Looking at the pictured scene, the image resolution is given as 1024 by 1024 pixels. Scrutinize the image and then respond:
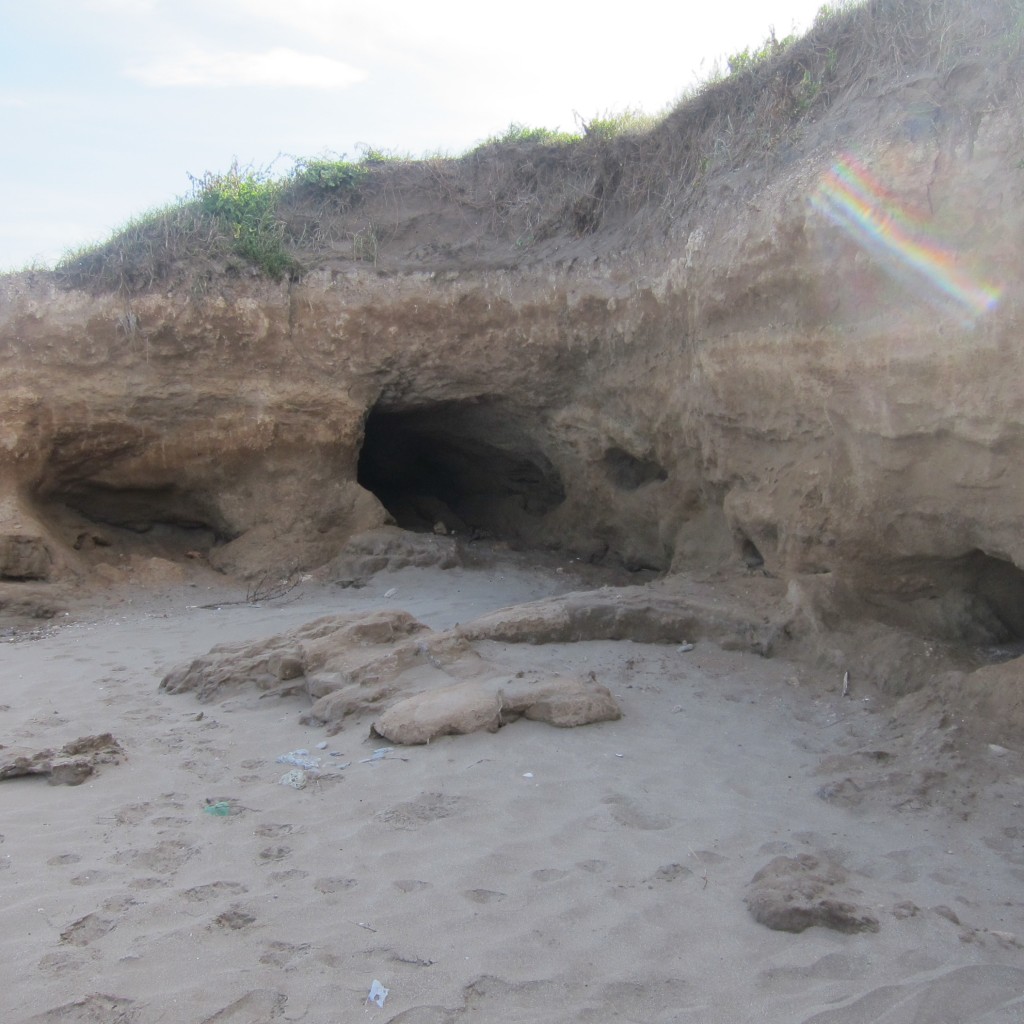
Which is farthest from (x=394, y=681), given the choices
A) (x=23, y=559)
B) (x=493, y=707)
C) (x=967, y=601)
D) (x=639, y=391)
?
(x=23, y=559)

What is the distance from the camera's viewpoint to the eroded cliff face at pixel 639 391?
173 inches

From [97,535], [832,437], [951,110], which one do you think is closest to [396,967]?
[832,437]

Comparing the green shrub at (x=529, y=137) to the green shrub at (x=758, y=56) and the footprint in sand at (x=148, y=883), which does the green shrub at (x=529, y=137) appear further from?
the footprint in sand at (x=148, y=883)

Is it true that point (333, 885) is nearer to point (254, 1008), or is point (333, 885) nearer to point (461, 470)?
point (254, 1008)

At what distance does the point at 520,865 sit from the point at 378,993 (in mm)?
742

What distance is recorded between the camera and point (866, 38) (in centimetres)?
555

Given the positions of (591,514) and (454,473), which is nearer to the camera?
(591,514)

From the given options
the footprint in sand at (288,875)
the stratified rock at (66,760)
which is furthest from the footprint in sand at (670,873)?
the stratified rock at (66,760)

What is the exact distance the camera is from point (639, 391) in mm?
7238

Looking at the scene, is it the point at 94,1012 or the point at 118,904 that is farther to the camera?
the point at 118,904

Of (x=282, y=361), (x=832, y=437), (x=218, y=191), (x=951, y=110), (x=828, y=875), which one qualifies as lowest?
(x=828, y=875)

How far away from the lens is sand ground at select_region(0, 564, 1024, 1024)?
2.27m

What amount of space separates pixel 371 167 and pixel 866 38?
5.22 m

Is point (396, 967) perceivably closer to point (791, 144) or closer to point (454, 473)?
point (791, 144)
